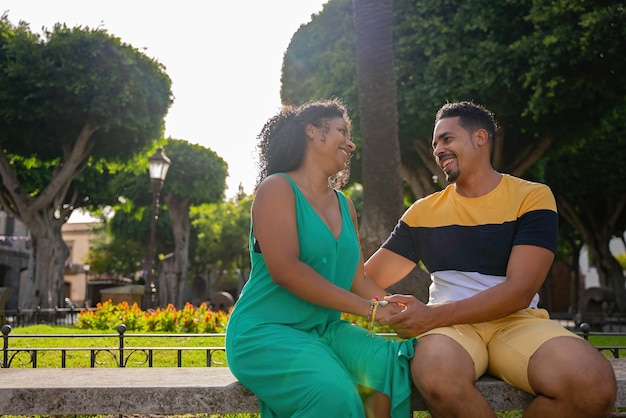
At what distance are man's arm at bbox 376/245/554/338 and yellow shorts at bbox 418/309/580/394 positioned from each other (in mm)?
49

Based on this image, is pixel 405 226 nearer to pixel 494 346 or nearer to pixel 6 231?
pixel 494 346

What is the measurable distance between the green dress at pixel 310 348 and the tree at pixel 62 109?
1767 cm

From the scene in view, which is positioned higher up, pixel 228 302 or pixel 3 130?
pixel 3 130

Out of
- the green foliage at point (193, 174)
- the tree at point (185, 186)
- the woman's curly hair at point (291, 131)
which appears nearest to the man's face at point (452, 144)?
the woman's curly hair at point (291, 131)

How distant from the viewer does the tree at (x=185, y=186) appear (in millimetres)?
33094

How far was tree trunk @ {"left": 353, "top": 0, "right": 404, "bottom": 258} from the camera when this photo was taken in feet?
32.6

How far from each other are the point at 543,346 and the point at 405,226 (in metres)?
0.98

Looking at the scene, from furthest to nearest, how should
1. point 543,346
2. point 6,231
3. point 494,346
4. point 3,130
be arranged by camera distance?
1. point 6,231
2. point 3,130
3. point 494,346
4. point 543,346

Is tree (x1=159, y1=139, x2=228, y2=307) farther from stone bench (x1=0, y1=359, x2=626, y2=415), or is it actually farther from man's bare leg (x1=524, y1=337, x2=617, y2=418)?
man's bare leg (x1=524, y1=337, x2=617, y2=418)

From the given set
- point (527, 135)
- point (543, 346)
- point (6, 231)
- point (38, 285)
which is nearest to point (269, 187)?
point (543, 346)

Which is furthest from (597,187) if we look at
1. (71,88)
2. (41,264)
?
(41,264)

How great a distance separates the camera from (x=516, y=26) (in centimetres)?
1622

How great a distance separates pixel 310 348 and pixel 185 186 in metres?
31.9

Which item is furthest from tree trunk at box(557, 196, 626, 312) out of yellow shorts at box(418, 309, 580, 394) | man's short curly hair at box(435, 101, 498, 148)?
yellow shorts at box(418, 309, 580, 394)
